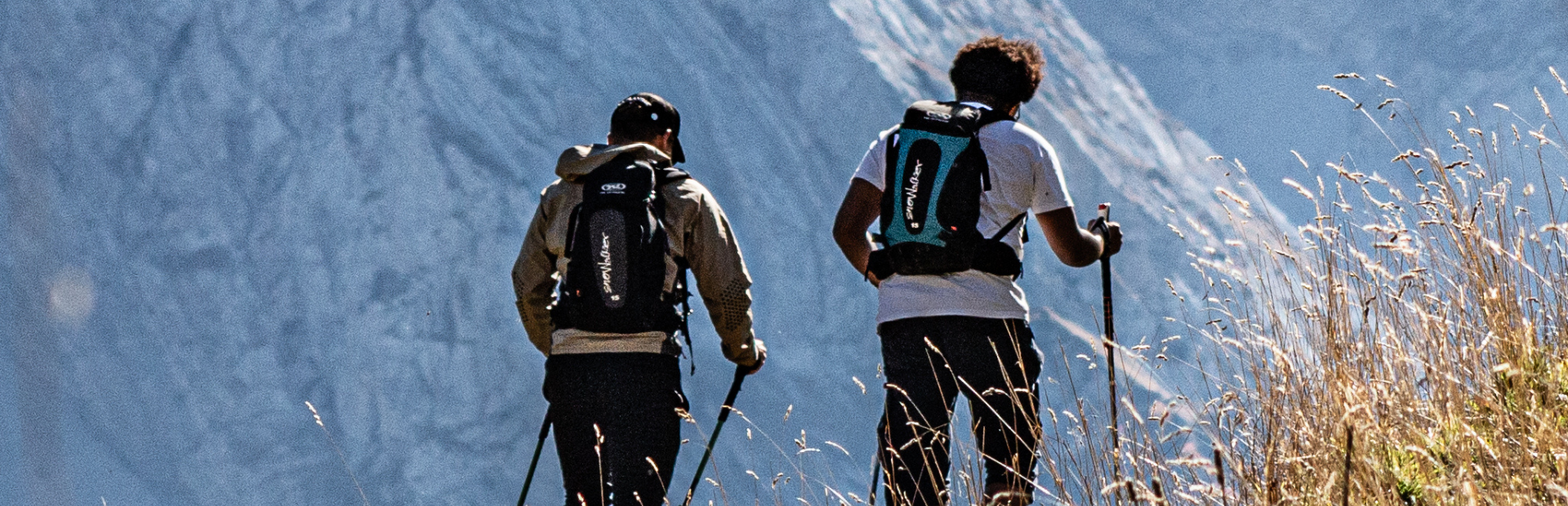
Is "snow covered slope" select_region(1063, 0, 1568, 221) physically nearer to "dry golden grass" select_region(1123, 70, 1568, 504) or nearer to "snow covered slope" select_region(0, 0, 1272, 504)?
Answer: "snow covered slope" select_region(0, 0, 1272, 504)

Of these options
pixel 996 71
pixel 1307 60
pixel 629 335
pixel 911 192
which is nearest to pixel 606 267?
pixel 629 335

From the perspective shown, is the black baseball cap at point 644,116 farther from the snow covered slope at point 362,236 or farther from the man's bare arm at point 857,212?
the snow covered slope at point 362,236

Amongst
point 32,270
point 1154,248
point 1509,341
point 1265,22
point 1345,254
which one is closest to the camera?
point 1509,341

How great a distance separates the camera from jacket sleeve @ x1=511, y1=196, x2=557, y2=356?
3080 mm

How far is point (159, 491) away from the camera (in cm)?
1509

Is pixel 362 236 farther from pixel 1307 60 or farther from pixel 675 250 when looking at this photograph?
pixel 1307 60

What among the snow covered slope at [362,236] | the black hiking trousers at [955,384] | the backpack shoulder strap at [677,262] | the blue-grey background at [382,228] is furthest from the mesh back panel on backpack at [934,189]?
the snow covered slope at [362,236]

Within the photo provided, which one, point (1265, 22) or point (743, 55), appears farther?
point (1265, 22)

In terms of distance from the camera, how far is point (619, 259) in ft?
9.43

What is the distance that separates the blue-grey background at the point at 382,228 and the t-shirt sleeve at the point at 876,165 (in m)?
11.0

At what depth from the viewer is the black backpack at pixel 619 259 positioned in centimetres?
285

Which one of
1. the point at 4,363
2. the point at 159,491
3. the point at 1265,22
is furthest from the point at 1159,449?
the point at 1265,22

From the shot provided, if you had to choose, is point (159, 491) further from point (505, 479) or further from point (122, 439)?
point (505, 479)

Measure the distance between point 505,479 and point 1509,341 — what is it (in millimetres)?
14149
